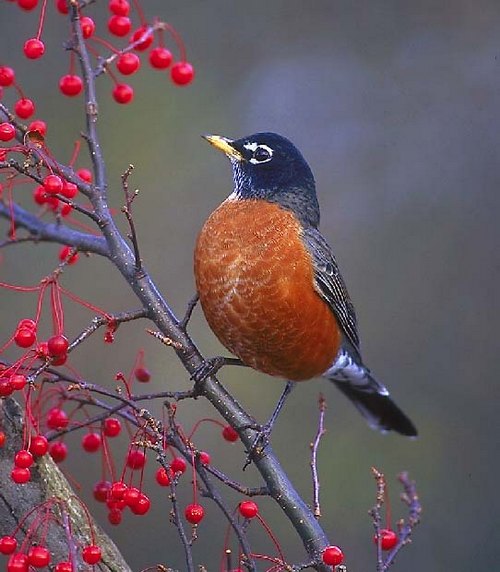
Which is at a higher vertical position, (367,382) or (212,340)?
(212,340)

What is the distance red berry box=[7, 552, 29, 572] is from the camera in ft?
7.22

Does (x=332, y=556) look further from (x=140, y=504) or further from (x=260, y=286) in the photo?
(x=260, y=286)

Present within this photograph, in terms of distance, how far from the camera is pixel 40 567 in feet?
7.50

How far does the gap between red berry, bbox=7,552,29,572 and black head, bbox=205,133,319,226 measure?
1.81m

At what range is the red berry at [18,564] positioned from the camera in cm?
220

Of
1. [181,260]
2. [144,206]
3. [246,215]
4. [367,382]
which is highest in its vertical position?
[144,206]

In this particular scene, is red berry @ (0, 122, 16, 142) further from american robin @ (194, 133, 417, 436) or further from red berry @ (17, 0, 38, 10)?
american robin @ (194, 133, 417, 436)

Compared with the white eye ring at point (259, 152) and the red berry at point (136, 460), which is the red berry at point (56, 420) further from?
the white eye ring at point (259, 152)

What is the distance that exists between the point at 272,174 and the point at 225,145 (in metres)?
0.26

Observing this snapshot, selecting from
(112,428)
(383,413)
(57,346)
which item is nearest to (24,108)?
(57,346)

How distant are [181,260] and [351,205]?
1.21 m

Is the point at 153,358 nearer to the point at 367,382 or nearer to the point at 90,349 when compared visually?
the point at 90,349

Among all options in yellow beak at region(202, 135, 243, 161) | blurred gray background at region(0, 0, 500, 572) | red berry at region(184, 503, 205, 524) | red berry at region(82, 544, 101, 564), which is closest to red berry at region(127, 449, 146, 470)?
red berry at region(184, 503, 205, 524)

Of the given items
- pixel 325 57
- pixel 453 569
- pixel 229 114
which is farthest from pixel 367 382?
pixel 325 57
